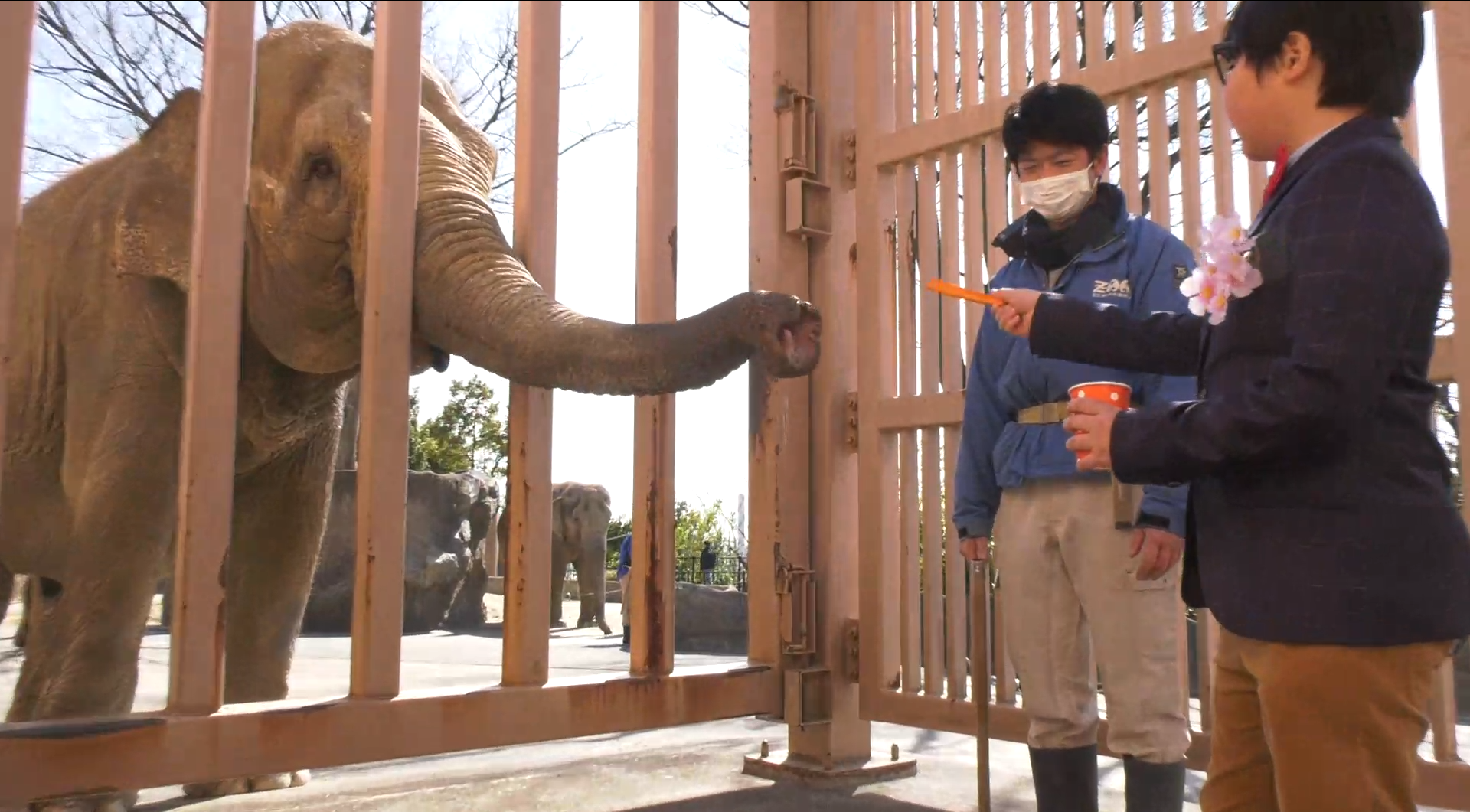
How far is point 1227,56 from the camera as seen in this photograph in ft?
5.92

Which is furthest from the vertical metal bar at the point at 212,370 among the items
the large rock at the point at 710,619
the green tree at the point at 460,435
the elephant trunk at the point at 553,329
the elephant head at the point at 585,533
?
the green tree at the point at 460,435

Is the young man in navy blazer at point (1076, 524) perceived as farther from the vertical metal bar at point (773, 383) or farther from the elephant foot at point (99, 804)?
the elephant foot at point (99, 804)

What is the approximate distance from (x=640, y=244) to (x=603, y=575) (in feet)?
37.6

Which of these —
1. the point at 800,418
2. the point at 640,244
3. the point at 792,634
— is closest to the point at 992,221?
the point at 800,418

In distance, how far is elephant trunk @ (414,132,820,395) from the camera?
275cm

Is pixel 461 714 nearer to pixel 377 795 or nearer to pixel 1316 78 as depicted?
pixel 377 795

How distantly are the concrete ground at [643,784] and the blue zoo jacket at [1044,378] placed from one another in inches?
41.3

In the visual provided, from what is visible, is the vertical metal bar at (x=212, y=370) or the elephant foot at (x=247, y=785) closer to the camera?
the vertical metal bar at (x=212, y=370)

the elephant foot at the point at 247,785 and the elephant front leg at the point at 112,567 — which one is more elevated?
the elephant front leg at the point at 112,567

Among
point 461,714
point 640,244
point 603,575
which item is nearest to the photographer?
point 461,714

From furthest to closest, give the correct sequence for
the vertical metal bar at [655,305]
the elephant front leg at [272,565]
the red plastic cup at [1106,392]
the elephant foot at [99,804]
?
1. the elephant front leg at [272,565]
2. the vertical metal bar at [655,305]
3. the elephant foot at [99,804]
4. the red plastic cup at [1106,392]

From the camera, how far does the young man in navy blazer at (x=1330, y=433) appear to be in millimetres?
1579

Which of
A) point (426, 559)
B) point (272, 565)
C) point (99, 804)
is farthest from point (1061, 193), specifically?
point (426, 559)

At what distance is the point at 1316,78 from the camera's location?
67.6 inches
